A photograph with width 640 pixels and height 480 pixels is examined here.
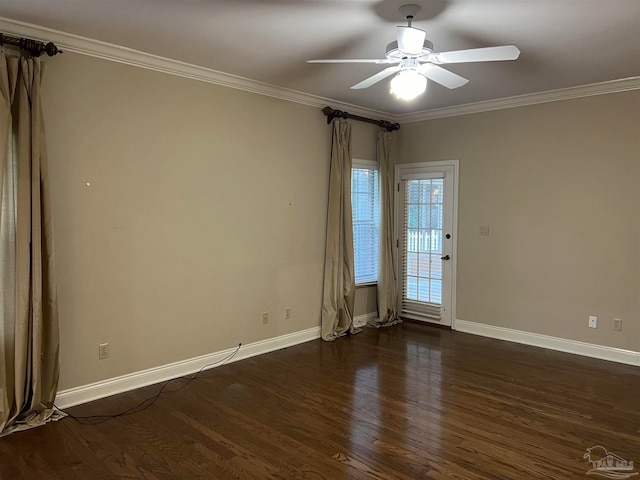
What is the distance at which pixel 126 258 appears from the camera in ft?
12.3

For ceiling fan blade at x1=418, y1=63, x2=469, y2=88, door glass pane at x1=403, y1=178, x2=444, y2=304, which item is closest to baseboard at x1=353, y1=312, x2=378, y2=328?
door glass pane at x1=403, y1=178, x2=444, y2=304

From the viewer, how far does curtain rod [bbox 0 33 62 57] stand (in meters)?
3.03

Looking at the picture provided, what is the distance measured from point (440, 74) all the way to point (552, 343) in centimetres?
340

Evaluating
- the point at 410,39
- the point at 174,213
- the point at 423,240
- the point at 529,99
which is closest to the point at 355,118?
the point at 423,240

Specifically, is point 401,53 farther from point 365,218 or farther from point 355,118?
point 365,218

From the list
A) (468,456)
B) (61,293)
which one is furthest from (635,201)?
(61,293)

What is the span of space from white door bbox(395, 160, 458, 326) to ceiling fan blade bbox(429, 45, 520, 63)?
298 cm

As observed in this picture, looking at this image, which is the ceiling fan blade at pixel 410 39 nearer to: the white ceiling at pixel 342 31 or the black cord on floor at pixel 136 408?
the white ceiling at pixel 342 31

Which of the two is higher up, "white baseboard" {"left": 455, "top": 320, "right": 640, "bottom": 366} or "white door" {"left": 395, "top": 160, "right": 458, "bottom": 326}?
"white door" {"left": 395, "top": 160, "right": 458, "bottom": 326}

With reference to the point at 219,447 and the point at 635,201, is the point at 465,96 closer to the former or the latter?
the point at 635,201

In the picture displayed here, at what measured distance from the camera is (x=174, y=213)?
13.3 feet

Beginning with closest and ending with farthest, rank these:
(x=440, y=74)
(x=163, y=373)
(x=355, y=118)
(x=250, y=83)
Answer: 1. (x=440, y=74)
2. (x=163, y=373)
3. (x=250, y=83)
4. (x=355, y=118)

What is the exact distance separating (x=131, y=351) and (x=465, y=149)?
4376mm
